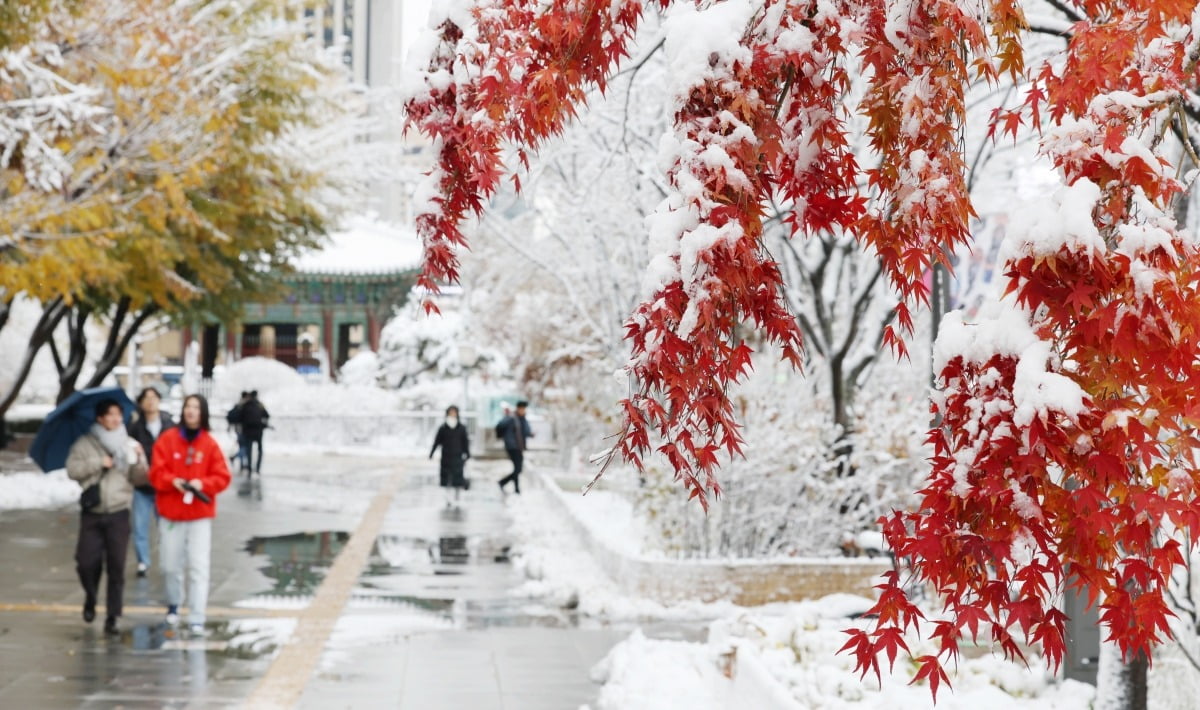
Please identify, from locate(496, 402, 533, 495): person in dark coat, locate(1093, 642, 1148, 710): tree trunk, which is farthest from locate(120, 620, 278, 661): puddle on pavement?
locate(496, 402, 533, 495): person in dark coat

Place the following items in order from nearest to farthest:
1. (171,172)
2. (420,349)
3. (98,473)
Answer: (98,473), (171,172), (420,349)

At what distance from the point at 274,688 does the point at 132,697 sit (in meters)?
0.81

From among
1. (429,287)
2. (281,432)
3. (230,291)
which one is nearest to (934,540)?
(429,287)

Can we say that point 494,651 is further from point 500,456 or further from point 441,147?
point 500,456

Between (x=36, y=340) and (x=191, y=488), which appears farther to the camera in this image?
(x=36, y=340)

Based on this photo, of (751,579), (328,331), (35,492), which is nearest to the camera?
(751,579)

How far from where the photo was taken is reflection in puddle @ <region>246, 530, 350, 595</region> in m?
12.5

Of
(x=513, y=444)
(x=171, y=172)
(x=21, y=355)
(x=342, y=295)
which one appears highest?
(x=342, y=295)

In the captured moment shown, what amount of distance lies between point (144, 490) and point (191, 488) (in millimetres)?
2903

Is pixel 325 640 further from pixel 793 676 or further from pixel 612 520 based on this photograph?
pixel 612 520

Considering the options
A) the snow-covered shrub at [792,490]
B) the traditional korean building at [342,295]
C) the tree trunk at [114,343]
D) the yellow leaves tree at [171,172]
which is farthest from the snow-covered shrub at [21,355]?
the snow-covered shrub at [792,490]

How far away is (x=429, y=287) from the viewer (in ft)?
13.9

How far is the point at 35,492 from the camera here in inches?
790

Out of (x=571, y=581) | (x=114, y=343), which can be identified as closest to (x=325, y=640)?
(x=571, y=581)
